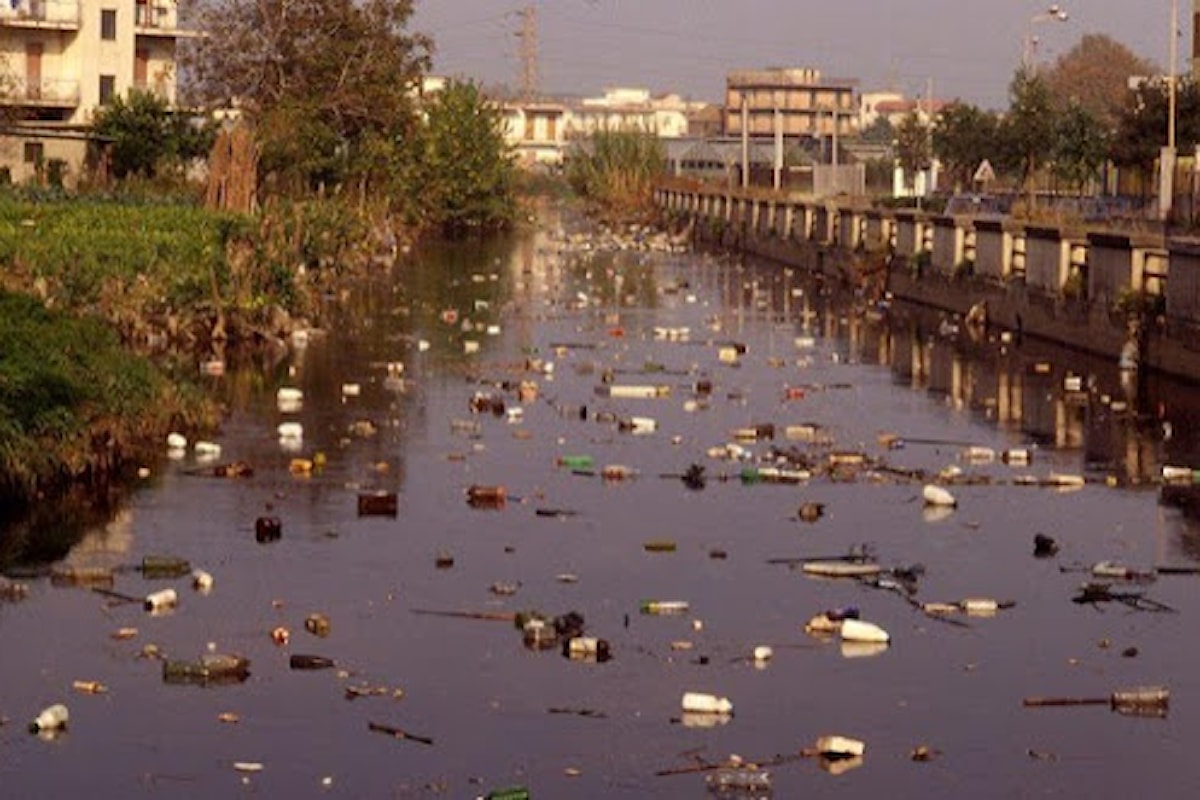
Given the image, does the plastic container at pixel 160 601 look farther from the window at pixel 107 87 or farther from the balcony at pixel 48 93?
the window at pixel 107 87

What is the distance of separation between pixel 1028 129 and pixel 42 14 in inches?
1234

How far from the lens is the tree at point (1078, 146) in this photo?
82.6 meters

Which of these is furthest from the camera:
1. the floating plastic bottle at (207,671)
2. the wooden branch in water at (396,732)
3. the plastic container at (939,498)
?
the plastic container at (939,498)

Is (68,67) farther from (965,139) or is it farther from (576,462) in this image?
(576,462)

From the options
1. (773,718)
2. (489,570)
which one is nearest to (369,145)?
(489,570)

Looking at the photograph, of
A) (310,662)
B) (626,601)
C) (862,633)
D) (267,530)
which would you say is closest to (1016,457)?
(267,530)

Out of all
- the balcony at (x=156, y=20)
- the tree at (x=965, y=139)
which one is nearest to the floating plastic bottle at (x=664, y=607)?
the balcony at (x=156, y=20)

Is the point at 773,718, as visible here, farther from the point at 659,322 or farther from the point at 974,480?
the point at 659,322

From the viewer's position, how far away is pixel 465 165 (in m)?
78.6

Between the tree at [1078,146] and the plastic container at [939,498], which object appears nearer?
the plastic container at [939,498]

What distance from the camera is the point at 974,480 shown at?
24.9m

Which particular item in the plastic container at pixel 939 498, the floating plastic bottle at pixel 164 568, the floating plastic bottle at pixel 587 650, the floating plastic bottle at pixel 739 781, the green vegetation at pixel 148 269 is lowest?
the floating plastic bottle at pixel 739 781

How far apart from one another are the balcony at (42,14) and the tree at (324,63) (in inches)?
140

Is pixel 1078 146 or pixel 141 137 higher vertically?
pixel 1078 146
